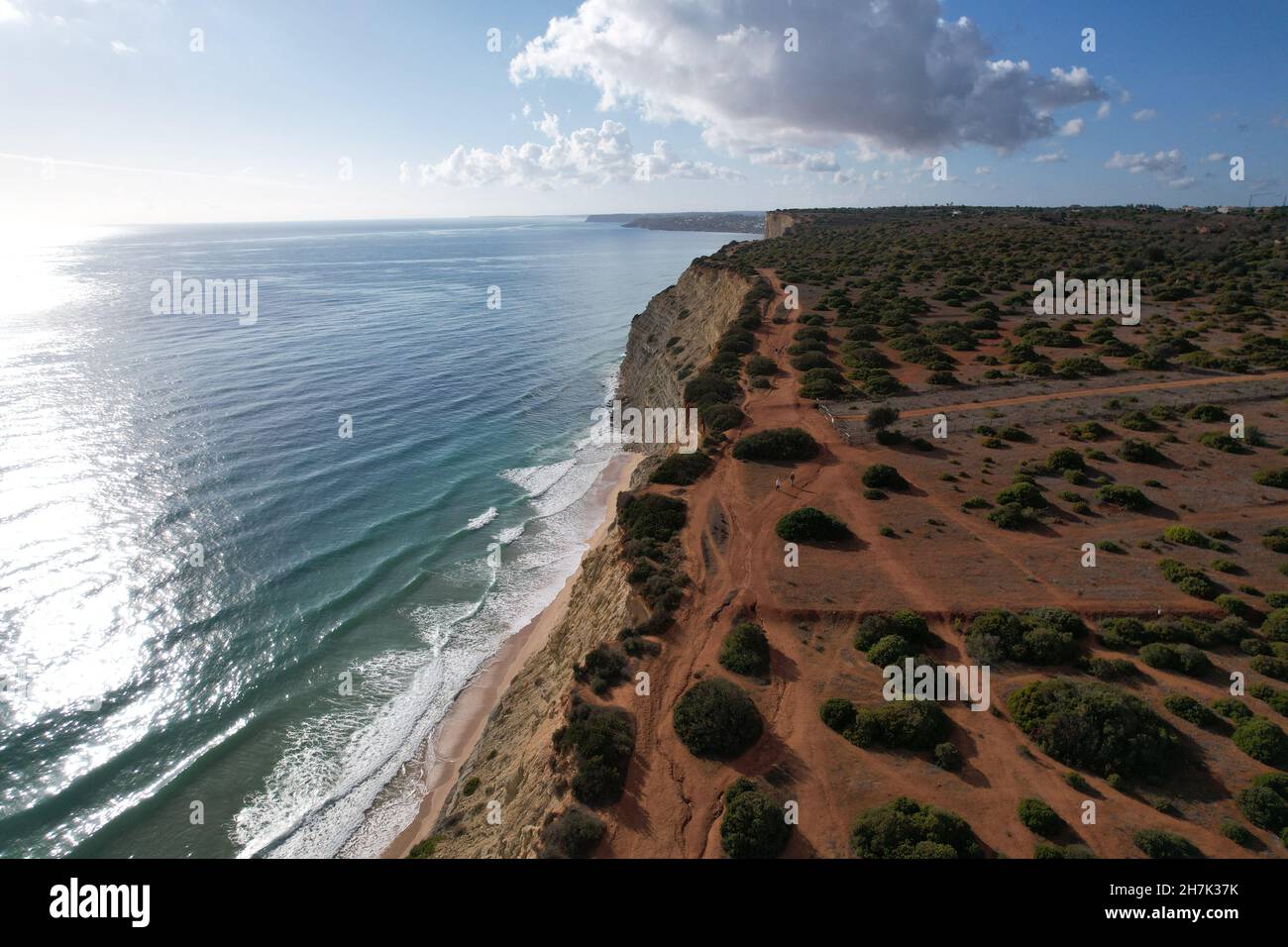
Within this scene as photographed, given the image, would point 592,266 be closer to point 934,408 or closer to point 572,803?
point 934,408

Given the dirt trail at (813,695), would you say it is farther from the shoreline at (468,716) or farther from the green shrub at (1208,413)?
the green shrub at (1208,413)

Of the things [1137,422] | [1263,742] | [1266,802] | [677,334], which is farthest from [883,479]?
[677,334]

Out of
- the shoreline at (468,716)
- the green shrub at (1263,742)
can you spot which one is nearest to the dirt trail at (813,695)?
the green shrub at (1263,742)

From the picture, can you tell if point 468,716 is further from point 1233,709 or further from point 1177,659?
point 1233,709

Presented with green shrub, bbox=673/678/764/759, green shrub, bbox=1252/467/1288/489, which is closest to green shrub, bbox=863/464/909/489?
green shrub, bbox=1252/467/1288/489

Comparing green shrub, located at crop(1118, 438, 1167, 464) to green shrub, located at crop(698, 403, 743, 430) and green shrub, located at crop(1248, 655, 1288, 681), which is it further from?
green shrub, located at crop(698, 403, 743, 430)

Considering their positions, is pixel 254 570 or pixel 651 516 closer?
pixel 651 516

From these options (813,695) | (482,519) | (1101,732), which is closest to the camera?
(1101,732)
